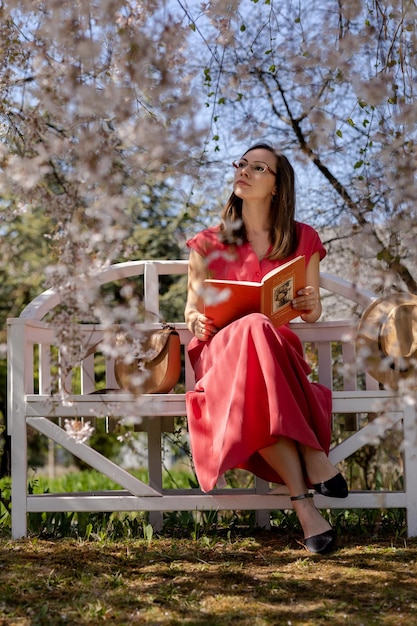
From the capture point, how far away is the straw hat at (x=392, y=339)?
9.62 feet

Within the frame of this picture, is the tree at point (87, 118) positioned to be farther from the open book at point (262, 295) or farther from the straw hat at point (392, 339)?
the straw hat at point (392, 339)

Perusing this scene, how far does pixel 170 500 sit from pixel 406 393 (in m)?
0.88

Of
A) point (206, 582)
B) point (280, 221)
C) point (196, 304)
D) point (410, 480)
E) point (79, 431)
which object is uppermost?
point (280, 221)

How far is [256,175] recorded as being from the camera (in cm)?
327

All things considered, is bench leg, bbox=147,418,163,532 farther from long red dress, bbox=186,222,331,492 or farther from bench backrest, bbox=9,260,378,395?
long red dress, bbox=186,222,331,492

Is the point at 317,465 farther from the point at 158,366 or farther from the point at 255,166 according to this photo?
the point at 255,166

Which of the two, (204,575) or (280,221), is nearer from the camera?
(204,575)

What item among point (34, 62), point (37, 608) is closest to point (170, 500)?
point (37, 608)

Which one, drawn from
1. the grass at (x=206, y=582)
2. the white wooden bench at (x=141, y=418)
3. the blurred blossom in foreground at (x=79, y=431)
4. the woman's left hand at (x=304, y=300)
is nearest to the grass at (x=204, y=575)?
the grass at (x=206, y=582)

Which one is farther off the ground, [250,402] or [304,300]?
[304,300]

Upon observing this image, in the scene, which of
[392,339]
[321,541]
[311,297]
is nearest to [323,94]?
[311,297]

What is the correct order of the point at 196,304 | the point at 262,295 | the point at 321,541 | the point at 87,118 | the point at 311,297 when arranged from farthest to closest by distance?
the point at 196,304
the point at 311,297
the point at 262,295
the point at 321,541
the point at 87,118

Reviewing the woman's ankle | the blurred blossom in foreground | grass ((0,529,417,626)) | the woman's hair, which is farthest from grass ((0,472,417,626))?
the woman's hair

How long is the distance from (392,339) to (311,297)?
32 centimetres
